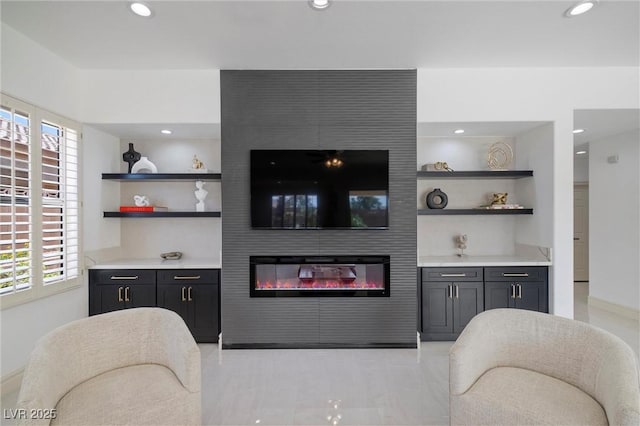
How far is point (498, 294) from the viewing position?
11.8 feet

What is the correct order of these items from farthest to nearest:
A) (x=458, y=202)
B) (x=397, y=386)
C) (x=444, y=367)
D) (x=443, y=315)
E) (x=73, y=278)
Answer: (x=458, y=202)
(x=443, y=315)
(x=73, y=278)
(x=444, y=367)
(x=397, y=386)

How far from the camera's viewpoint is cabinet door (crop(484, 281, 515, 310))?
3576 millimetres

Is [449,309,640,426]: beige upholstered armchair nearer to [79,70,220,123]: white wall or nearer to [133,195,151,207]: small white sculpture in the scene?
[79,70,220,123]: white wall

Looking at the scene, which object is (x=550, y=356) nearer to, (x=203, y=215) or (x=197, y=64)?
(x=203, y=215)

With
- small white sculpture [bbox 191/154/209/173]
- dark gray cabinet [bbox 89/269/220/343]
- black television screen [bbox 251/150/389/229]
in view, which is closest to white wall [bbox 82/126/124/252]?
dark gray cabinet [bbox 89/269/220/343]

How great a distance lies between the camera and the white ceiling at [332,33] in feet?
7.95

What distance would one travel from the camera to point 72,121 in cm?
334

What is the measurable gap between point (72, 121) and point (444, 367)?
423 cm

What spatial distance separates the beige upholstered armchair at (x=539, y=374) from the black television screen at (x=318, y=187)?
1611mm

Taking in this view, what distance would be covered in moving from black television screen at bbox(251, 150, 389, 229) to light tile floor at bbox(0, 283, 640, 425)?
1258 mm

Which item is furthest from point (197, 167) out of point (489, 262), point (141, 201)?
point (489, 262)

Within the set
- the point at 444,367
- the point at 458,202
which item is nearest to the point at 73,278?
the point at 444,367

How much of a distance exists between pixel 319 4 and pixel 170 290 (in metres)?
2.99

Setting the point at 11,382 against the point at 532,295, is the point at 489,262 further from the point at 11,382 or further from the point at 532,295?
the point at 11,382
